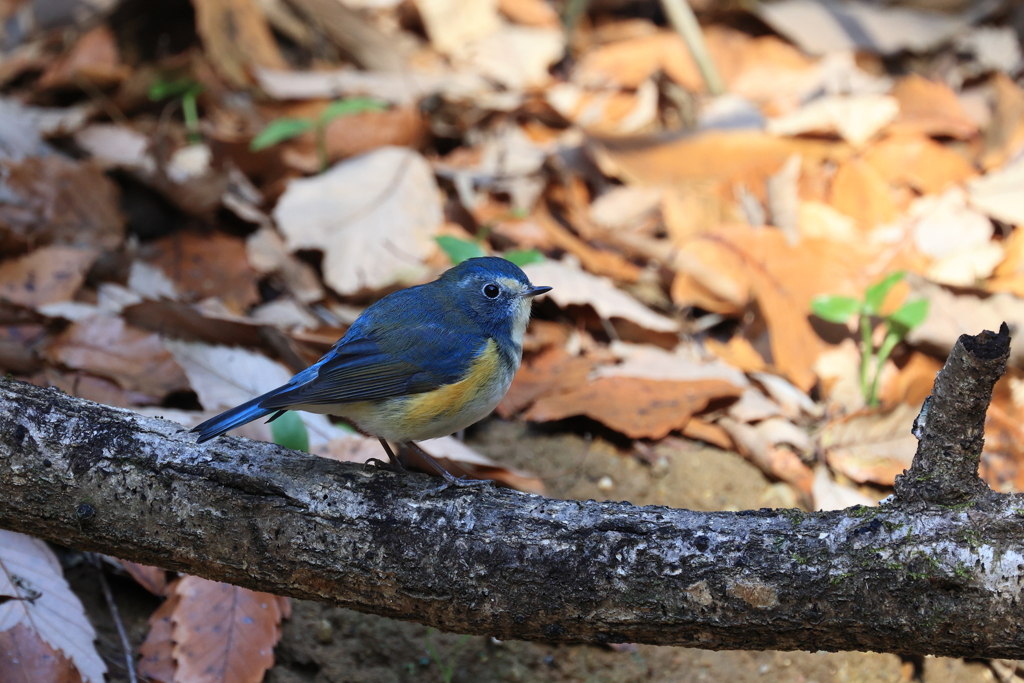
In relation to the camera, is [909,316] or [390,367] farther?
[909,316]

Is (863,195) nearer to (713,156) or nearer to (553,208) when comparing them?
(713,156)

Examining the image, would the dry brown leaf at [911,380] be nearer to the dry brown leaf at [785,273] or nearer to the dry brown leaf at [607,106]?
the dry brown leaf at [785,273]

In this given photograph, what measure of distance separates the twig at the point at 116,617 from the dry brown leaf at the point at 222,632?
0.47 ft

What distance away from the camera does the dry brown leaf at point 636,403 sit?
4113 millimetres

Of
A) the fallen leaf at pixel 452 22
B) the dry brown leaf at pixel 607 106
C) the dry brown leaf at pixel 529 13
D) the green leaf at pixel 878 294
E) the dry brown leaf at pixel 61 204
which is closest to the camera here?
the green leaf at pixel 878 294

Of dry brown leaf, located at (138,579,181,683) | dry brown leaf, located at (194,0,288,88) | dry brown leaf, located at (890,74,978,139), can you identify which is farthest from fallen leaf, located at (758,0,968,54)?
dry brown leaf, located at (138,579,181,683)

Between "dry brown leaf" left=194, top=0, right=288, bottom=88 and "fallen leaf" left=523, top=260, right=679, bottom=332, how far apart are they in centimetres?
292

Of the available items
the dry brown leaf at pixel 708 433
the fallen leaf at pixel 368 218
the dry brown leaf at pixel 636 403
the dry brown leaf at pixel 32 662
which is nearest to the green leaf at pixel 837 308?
the dry brown leaf at pixel 636 403

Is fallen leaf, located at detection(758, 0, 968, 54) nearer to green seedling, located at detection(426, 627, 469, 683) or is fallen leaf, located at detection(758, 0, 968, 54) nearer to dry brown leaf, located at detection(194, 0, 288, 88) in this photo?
dry brown leaf, located at detection(194, 0, 288, 88)

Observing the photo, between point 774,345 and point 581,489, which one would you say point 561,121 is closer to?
point 774,345

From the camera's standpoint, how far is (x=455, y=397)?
9.77 ft

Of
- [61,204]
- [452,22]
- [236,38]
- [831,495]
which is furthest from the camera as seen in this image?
[452,22]

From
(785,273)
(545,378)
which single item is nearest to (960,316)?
Answer: (785,273)

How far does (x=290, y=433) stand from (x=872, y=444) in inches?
103
